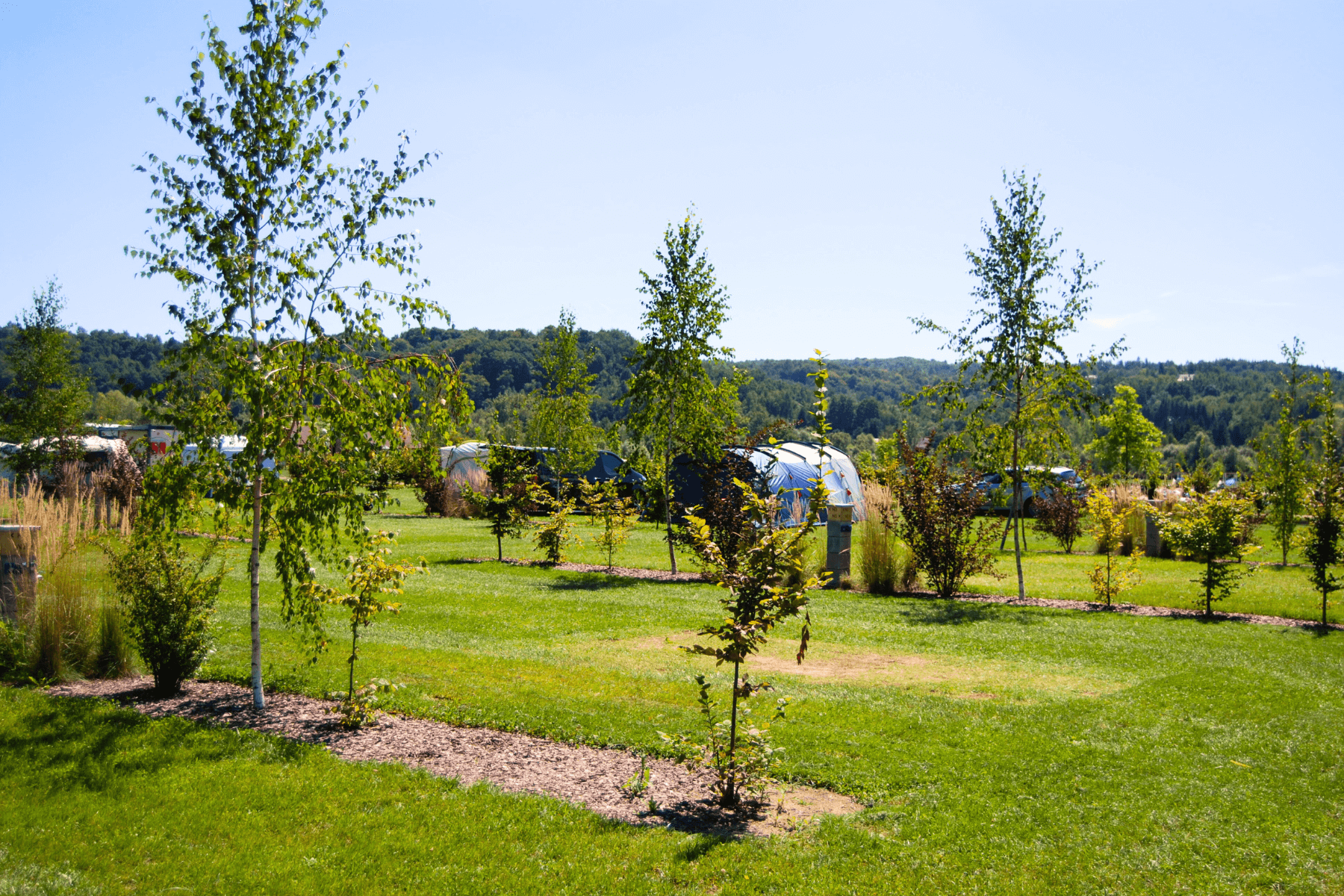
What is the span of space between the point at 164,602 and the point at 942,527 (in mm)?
11037

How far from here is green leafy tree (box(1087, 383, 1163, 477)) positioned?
111ft

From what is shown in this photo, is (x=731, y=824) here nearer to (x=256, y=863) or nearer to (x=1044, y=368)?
(x=256, y=863)

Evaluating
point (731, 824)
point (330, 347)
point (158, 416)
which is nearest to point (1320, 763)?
point (731, 824)

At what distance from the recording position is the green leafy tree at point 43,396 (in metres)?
21.5

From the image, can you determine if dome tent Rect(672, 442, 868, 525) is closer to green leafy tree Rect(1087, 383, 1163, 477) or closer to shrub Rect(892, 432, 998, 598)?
shrub Rect(892, 432, 998, 598)

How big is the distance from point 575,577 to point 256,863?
10744 millimetres

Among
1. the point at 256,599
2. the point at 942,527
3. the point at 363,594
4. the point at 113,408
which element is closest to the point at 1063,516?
the point at 942,527

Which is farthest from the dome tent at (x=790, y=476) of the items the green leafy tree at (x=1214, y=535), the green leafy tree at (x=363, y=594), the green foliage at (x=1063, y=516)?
the green leafy tree at (x=363, y=594)

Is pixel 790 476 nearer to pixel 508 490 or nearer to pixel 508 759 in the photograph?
pixel 508 490

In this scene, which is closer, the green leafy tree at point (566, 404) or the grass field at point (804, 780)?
the grass field at point (804, 780)

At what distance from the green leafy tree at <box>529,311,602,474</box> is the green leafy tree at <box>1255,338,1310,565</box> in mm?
16118

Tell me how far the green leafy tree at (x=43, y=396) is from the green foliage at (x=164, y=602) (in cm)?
1790

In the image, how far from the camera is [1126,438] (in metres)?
34.0

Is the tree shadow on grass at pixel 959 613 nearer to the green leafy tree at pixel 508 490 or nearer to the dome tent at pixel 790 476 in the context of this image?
the green leafy tree at pixel 508 490
